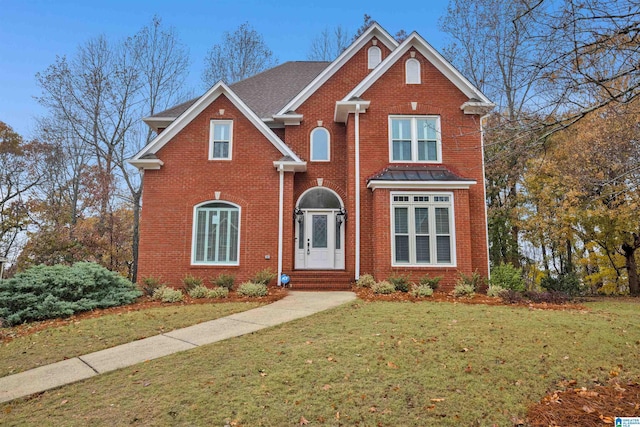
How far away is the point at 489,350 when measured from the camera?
5.84 m

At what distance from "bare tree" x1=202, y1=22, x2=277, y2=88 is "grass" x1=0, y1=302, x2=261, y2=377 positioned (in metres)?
20.7

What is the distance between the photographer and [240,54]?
26.8 metres

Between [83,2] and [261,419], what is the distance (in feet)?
66.6

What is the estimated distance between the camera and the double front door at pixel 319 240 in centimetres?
1438

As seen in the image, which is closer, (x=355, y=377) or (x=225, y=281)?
(x=355, y=377)

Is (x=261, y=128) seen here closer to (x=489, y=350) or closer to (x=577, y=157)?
(x=489, y=350)

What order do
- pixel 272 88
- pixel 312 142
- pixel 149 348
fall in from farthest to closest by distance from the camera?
pixel 272 88, pixel 312 142, pixel 149 348

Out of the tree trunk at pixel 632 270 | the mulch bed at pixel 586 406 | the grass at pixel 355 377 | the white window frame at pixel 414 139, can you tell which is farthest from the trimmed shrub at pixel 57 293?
the tree trunk at pixel 632 270

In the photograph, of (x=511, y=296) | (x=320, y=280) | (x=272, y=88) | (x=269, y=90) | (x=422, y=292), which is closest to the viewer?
(x=511, y=296)

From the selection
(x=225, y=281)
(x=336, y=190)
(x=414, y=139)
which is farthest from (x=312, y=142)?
(x=225, y=281)

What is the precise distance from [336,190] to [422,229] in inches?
142

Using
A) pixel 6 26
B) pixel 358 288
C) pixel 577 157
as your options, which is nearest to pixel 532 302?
pixel 358 288

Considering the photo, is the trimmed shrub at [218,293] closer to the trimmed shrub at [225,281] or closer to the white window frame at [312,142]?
the trimmed shrub at [225,281]

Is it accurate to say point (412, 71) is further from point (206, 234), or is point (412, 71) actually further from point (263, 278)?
point (206, 234)
